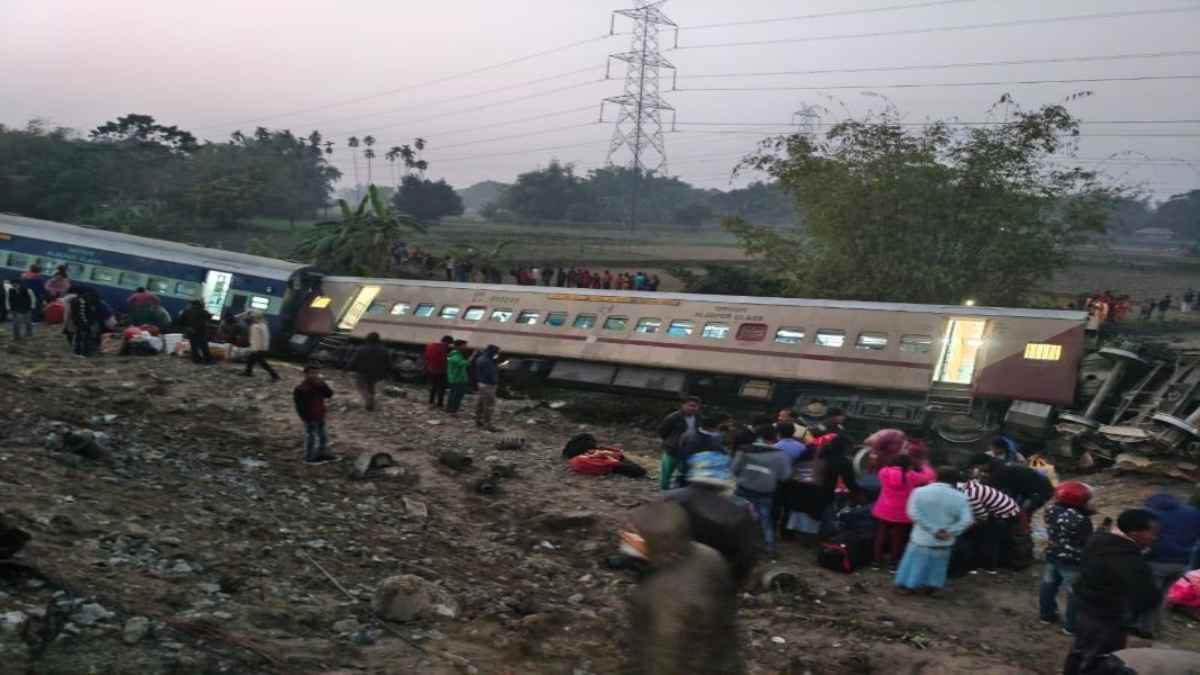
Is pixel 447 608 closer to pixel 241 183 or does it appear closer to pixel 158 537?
pixel 158 537

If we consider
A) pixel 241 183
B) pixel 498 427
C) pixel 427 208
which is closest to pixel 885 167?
pixel 498 427

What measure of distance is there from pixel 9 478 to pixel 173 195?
4936 cm

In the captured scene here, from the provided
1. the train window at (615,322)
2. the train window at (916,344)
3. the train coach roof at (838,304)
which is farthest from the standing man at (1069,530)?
the train window at (615,322)

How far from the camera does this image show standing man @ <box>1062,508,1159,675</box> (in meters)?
5.71

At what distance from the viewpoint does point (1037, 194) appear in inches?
979

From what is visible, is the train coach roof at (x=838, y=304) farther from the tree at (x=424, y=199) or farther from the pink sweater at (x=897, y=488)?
the tree at (x=424, y=199)

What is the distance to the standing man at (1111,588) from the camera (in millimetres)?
5711

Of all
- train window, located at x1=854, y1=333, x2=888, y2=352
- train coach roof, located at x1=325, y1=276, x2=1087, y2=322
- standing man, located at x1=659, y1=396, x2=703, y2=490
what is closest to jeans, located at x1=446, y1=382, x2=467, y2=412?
train coach roof, located at x1=325, y1=276, x2=1087, y2=322

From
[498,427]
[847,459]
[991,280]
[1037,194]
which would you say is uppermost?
[1037,194]

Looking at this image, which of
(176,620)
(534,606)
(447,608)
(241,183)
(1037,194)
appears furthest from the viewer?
(241,183)

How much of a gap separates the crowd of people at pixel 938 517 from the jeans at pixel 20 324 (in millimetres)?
14683

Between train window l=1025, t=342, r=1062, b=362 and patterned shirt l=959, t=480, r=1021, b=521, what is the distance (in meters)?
6.59

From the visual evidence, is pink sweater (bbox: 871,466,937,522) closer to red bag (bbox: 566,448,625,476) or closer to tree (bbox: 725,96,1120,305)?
red bag (bbox: 566,448,625,476)

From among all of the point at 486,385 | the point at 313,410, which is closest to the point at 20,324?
the point at 486,385
